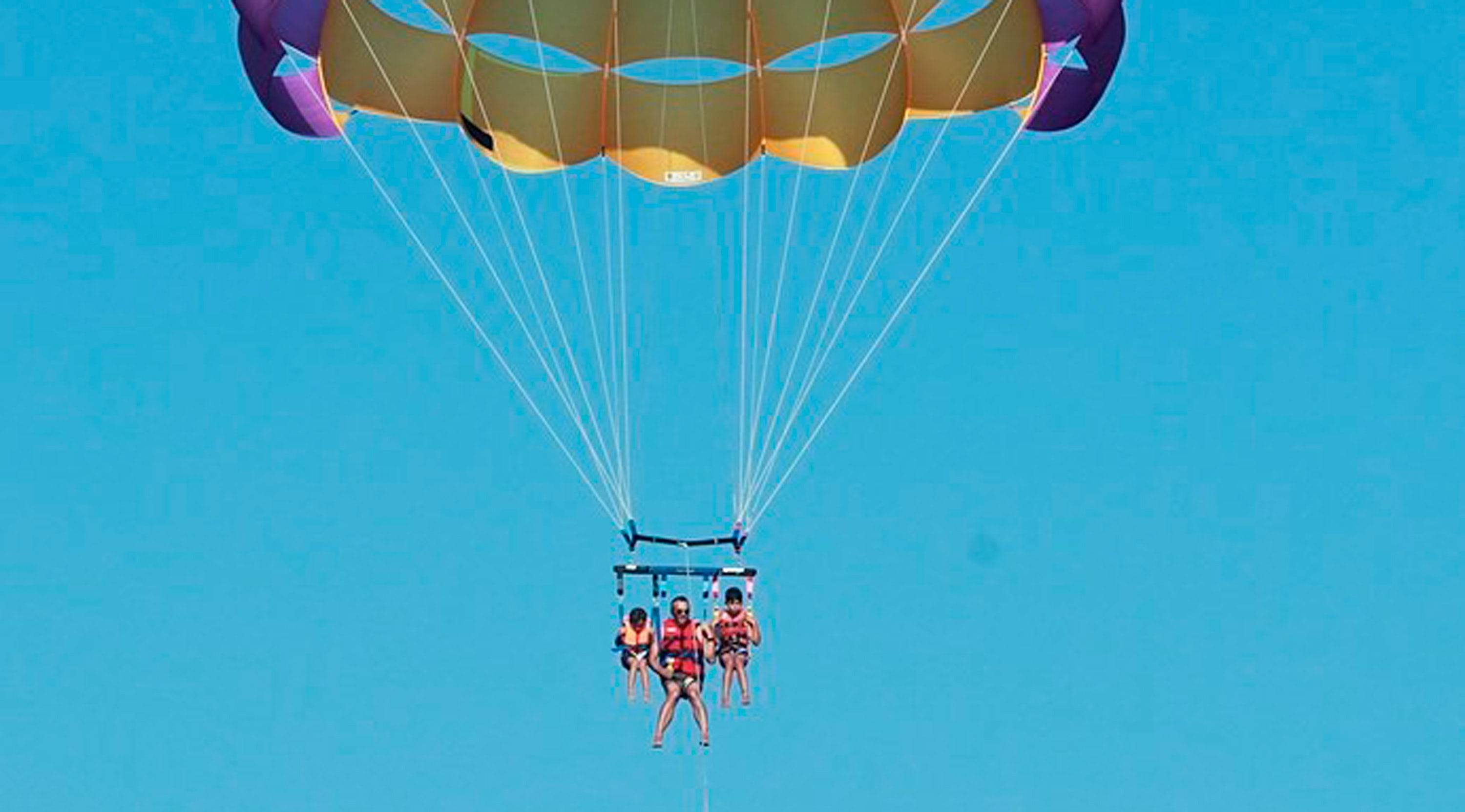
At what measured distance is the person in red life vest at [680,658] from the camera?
22953 millimetres

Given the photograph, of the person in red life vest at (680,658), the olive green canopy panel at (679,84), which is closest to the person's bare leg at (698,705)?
the person in red life vest at (680,658)

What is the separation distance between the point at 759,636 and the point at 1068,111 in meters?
5.60

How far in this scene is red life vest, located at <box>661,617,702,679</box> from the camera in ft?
75.3

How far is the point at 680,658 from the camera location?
904 inches

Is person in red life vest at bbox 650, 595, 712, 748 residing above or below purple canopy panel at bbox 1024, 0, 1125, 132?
below

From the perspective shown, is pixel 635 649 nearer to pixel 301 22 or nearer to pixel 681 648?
pixel 681 648

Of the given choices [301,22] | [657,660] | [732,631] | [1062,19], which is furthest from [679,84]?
[657,660]

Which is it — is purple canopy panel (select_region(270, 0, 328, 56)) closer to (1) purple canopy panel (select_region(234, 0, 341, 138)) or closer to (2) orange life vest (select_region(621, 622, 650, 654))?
(1) purple canopy panel (select_region(234, 0, 341, 138))

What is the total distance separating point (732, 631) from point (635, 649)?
768mm

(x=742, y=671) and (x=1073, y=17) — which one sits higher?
(x=1073, y=17)

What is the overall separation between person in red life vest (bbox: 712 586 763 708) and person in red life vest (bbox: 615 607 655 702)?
1.78 feet

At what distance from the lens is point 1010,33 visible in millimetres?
25156

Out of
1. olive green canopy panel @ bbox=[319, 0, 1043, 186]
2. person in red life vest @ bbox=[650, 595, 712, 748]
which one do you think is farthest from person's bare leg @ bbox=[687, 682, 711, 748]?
olive green canopy panel @ bbox=[319, 0, 1043, 186]

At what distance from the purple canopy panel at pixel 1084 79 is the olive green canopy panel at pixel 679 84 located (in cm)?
32
